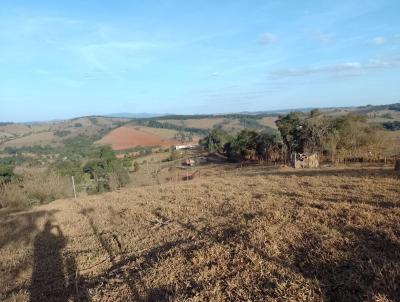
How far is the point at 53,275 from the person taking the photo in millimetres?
6133

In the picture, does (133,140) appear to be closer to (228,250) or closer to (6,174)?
(6,174)

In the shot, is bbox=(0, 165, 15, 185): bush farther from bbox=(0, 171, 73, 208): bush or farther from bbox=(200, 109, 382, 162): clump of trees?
bbox=(200, 109, 382, 162): clump of trees

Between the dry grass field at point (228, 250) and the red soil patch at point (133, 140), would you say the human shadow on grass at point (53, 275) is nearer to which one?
the dry grass field at point (228, 250)

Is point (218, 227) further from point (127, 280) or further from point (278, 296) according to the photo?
point (278, 296)

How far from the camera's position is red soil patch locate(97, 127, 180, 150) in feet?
267

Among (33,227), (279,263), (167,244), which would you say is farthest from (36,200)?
(279,263)

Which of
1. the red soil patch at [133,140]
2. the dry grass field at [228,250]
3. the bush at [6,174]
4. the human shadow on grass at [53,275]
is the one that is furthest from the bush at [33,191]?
the red soil patch at [133,140]

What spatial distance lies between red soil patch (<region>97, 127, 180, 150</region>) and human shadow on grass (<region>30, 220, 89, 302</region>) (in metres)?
68.3

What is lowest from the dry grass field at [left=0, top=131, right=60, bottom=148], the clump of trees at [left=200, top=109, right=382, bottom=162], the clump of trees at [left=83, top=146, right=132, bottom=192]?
the dry grass field at [left=0, top=131, right=60, bottom=148]

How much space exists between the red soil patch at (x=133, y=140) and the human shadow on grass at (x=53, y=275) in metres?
68.3

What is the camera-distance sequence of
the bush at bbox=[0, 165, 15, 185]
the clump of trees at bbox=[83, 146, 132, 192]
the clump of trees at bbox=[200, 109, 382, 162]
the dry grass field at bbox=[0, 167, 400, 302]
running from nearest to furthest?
1. the dry grass field at bbox=[0, 167, 400, 302]
2. the clump of trees at bbox=[200, 109, 382, 162]
3. the bush at bbox=[0, 165, 15, 185]
4. the clump of trees at bbox=[83, 146, 132, 192]

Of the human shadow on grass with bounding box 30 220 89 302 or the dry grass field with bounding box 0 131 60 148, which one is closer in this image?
the human shadow on grass with bounding box 30 220 89 302

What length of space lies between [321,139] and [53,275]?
22.3 m

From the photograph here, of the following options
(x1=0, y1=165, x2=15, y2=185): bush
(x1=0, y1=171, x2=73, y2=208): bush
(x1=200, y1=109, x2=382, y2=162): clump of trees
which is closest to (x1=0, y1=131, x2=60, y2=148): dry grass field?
(x1=0, y1=165, x2=15, y2=185): bush
